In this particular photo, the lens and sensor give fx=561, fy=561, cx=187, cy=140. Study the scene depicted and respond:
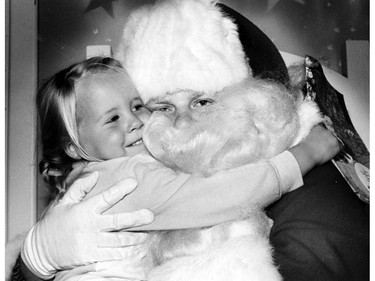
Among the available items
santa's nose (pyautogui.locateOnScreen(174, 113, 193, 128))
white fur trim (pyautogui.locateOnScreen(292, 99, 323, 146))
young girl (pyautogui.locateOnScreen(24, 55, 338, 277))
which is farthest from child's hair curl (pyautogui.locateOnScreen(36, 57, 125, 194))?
white fur trim (pyautogui.locateOnScreen(292, 99, 323, 146))

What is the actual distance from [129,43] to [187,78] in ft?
0.43

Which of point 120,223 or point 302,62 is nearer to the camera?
point 120,223

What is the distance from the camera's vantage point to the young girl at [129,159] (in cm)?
84

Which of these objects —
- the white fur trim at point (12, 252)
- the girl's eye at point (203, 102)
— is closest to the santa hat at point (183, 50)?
the girl's eye at point (203, 102)

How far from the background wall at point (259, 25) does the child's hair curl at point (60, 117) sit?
0.11 ft

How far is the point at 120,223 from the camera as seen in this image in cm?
88

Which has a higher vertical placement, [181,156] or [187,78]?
[187,78]

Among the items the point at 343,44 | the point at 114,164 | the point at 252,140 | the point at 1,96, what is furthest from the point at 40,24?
the point at 343,44

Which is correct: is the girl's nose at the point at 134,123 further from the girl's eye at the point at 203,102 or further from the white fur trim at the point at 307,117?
the white fur trim at the point at 307,117

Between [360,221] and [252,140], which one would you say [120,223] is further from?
[360,221]

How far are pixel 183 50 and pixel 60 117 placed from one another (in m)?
0.24

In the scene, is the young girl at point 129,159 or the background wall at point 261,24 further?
the background wall at point 261,24

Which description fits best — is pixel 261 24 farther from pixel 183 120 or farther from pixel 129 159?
pixel 129 159

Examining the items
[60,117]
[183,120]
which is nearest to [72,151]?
[60,117]
